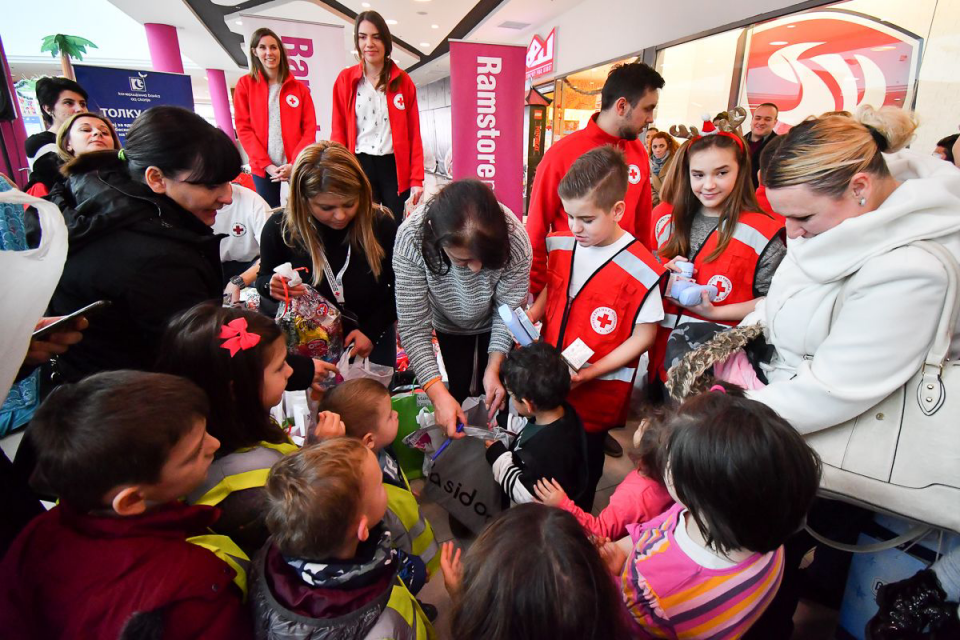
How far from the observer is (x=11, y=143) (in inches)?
106

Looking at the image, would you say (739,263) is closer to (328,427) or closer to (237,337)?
(328,427)

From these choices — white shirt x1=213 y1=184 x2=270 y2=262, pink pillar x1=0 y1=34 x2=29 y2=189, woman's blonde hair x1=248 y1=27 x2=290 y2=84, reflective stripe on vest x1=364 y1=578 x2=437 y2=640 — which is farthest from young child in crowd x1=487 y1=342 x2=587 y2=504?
woman's blonde hair x1=248 y1=27 x2=290 y2=84

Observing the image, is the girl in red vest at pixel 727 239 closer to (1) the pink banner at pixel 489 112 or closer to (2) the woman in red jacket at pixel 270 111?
(1) the pink banner at pixel 489 112

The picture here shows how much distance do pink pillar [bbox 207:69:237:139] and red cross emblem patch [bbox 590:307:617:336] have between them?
14.9 meters

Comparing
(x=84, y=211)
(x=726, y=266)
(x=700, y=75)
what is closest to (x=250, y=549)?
(x=84, y=211)

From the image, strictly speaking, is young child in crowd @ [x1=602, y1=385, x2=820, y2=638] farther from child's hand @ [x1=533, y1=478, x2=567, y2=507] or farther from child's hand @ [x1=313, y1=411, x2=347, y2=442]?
child's hand @ [x1=313, y1=411, x2=347, y2=442]

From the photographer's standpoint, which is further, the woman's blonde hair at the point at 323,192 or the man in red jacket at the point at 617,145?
the man in red jacket at the point at 617,145

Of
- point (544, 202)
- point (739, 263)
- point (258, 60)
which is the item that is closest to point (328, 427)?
point (544, 202)

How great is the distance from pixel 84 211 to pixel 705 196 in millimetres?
2180

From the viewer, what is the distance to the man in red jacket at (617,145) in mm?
2260

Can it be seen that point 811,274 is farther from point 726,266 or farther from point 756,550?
point 726,266

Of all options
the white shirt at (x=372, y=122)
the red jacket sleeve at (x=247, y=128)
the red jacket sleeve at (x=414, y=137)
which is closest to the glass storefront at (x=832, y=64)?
the red jacket sleeve at (x=414, y=137)

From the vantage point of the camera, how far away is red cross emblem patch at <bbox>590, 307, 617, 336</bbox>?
1.70m

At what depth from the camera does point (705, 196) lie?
1.94m
